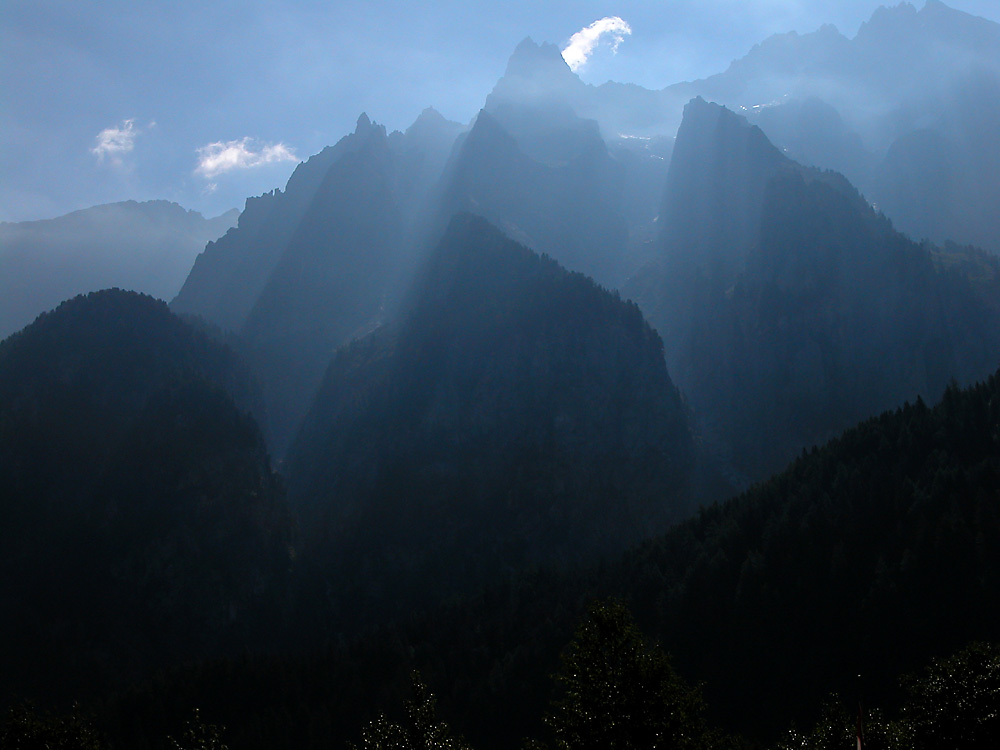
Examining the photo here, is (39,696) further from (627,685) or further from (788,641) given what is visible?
(627,685)

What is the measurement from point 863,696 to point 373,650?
4089 inches

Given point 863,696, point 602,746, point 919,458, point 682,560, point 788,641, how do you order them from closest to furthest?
point 602,746, point 863,696, point 788,641, point 919,458, point 682,560

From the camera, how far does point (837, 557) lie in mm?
162000

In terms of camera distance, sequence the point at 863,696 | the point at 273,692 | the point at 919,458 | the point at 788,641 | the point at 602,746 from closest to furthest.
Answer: the point at 602,746 < the point at 863,696 < the point at 788,641 < the point at 273,692 < the point at 919,458

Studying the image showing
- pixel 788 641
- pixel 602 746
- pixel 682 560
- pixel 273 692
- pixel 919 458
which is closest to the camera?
pixel 602 746

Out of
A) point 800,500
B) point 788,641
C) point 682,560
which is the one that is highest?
point 800,500

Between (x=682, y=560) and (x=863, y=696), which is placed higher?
(x=682, y=560)

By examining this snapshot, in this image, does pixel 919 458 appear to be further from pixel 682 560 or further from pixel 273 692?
pixel 273 692

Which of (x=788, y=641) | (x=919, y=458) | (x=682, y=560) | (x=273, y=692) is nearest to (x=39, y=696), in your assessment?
(x=273, y=692)

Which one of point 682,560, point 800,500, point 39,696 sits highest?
point 800,500

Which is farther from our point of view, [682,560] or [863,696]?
[682,560]

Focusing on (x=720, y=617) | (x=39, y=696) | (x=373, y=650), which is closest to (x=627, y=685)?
(x=720, y=617)

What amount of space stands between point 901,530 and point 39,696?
202326mm

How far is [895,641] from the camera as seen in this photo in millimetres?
142375
